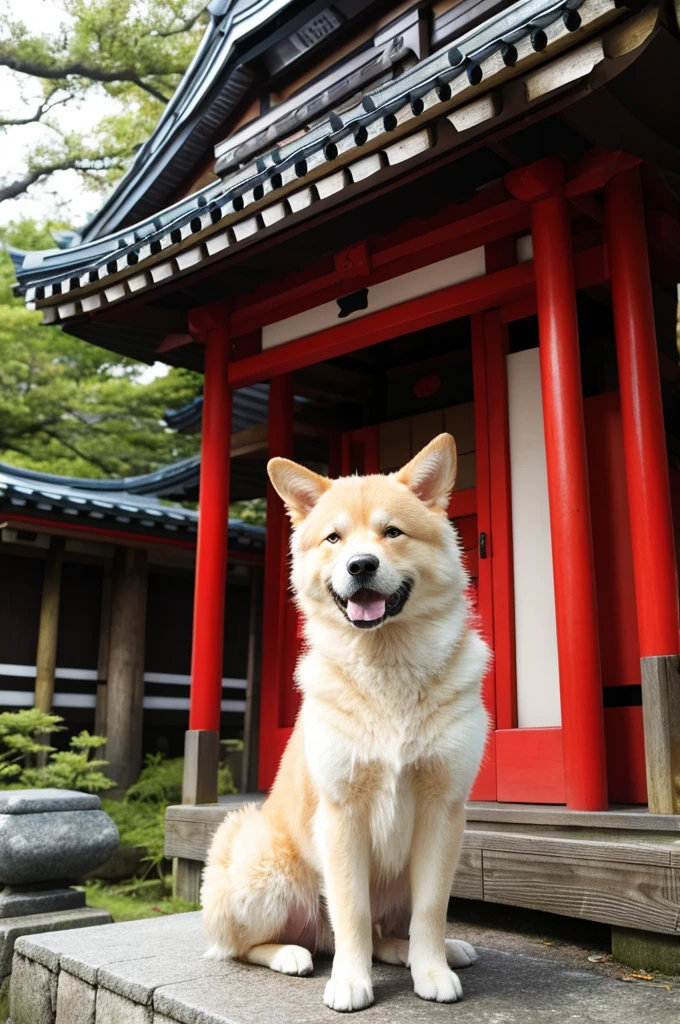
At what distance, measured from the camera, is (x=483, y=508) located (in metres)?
5.34

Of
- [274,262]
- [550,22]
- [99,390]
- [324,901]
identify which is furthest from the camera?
[99,390]

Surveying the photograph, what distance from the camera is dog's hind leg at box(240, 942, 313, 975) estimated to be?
263cm

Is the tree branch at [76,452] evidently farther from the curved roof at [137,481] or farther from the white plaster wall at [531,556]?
the white plaster wall at [531,556]

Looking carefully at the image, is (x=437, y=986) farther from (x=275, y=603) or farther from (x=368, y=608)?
(x=275, y=603)

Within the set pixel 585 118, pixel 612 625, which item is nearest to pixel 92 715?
pixel 612 625

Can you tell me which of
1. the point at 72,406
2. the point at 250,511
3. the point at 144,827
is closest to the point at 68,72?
Result: the point at 72,406

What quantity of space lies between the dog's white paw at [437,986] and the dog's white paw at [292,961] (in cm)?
44

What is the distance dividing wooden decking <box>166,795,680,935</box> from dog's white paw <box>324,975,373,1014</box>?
1.17 m

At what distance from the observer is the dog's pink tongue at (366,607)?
2291mm

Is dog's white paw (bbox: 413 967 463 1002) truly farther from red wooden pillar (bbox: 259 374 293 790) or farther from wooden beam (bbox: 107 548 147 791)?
wooden beam (bbox: 107 548 147 791)

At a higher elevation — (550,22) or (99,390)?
(99,390)

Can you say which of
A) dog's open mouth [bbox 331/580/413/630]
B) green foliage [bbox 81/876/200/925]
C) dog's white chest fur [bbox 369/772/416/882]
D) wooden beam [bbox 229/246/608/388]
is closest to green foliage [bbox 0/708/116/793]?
green foliage [bbox 81/876/200/925]

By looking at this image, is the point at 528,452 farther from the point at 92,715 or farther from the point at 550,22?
the point at 92,715

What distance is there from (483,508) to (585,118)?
7.93 feet
